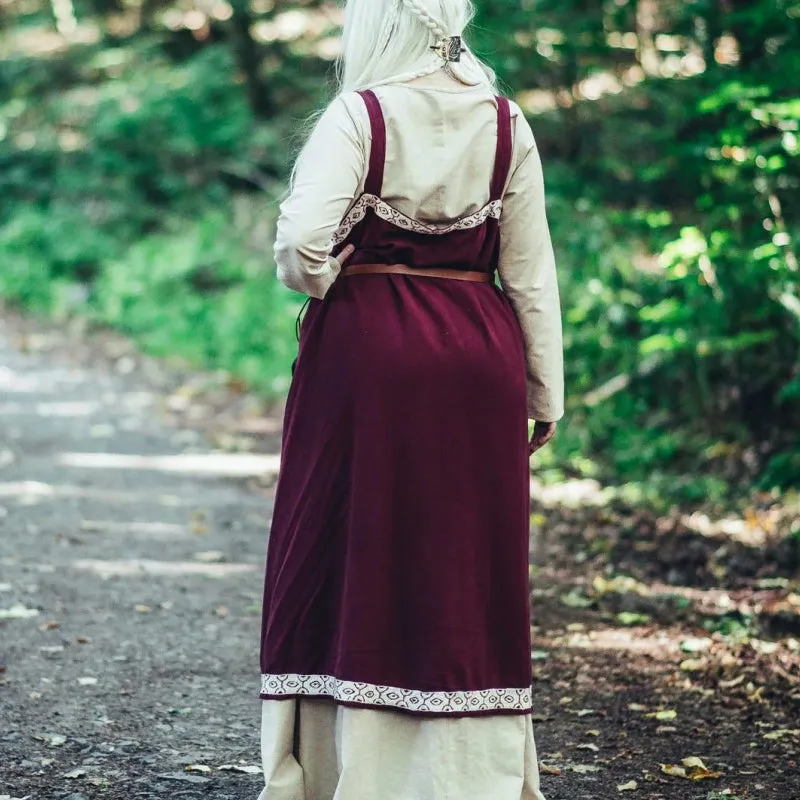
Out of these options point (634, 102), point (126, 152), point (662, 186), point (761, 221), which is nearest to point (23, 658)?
point (761, 221)

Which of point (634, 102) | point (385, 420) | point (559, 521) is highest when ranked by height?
point (634, 102)

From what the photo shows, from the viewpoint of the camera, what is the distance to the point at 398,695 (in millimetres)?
3141

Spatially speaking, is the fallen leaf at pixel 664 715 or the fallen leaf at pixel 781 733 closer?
the fallen leaf at pixel 781 733

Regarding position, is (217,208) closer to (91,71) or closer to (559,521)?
(91,71)

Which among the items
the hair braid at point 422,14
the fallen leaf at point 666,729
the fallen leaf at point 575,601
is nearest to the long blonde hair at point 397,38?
the hair braid at point 422,14

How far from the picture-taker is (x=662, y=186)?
1012cm

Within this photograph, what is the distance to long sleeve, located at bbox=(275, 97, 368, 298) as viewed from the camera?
9.82 ft

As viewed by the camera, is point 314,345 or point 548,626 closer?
point 314,345

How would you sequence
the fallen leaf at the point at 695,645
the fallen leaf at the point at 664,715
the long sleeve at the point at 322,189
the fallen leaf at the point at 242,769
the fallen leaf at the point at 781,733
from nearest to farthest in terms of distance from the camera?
the long sleeve at the point at 322,189 → the fallen leaf at the point at 242,769 → the fallen leaf at the point at 781,733 → the fallen leaf at the point at 664,715 → the fallen leaf at the point at 695,645

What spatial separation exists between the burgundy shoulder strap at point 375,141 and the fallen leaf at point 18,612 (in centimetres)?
315

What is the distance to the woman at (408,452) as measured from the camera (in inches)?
123

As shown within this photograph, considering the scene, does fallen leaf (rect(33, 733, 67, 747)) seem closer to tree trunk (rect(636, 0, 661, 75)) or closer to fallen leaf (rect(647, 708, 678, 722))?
fallen leaf (rect(647, 708, 678, 722))

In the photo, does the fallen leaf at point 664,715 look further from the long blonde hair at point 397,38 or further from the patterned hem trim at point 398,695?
the long blonde hair at point 397,38

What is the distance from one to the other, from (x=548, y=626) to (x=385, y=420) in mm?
2704
